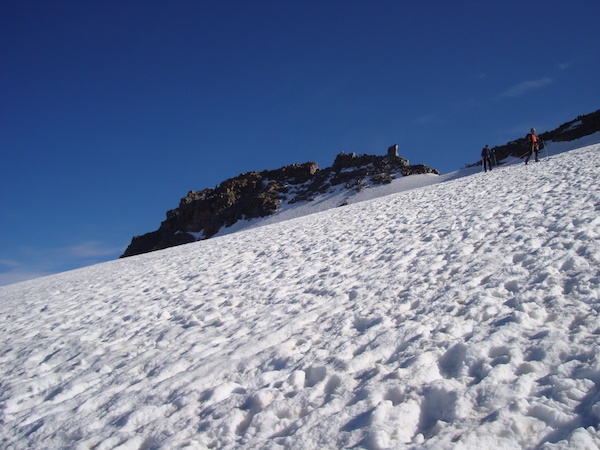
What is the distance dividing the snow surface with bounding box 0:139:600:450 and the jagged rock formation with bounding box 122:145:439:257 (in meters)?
40.6

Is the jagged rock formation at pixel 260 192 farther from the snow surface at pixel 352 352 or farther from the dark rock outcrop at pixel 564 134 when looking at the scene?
the snow surface at pixel 352 352

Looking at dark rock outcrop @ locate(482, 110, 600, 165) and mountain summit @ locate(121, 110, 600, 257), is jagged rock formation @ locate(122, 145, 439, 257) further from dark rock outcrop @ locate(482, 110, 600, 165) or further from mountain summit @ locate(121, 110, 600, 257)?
dark rock outcrop @ locate(482, 110, 600, 165)

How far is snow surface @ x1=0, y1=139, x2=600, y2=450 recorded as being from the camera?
3027mm

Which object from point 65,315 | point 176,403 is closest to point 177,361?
point 176,403

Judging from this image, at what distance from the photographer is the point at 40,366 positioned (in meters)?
5.77

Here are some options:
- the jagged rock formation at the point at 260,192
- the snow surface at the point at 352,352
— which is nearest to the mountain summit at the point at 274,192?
the jagged rock formation at the point at 260,192

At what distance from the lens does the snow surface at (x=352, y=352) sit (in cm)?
303

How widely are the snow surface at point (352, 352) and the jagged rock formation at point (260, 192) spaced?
4057cm

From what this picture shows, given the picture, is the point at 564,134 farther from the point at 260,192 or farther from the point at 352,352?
the point at 352,352

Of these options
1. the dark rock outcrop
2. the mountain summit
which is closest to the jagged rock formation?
the mountain summit

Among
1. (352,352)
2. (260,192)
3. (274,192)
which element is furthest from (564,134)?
(352,352)

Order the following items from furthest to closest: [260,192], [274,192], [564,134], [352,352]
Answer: [260,192] → [274,192] → [564,134] → [352,352]

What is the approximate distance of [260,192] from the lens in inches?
2308

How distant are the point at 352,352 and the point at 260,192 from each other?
5500cm
